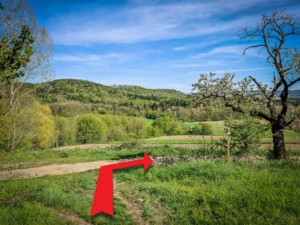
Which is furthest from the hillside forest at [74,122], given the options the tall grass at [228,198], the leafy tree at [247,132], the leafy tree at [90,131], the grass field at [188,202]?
the tall grass at [228,198]

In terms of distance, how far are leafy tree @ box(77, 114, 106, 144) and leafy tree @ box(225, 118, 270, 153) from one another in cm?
5002

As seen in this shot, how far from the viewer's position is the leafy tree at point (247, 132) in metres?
11.2

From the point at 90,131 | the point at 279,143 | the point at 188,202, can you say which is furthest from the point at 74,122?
the point at 188,202

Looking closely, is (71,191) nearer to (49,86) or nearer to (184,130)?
(49,86)

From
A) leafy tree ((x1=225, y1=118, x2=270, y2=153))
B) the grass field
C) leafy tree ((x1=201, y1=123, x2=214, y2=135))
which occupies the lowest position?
leafy tree ((x1=201, y1=123, x2=214, y2=135))

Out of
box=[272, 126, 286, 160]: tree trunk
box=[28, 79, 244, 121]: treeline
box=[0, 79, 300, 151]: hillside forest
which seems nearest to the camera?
box=[272, 126, 286, 160]: tree trunk

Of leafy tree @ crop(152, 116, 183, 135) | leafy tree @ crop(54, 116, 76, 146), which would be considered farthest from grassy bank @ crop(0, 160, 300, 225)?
leafy tree @ crop(152, 116, 183, 135)

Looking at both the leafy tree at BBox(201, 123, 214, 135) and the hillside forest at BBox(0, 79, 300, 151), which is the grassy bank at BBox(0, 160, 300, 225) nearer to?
the hillside forest at BBox(0, 79, 300, 151)

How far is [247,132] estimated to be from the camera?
36.8ft

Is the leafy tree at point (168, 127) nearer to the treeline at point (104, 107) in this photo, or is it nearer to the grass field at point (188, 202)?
the treeline at point (104, 107)

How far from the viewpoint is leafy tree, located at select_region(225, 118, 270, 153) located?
11.2m

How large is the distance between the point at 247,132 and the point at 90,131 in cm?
5152

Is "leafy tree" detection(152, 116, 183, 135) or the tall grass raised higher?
the tall grass

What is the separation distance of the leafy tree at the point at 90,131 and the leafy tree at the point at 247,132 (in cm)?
5002
